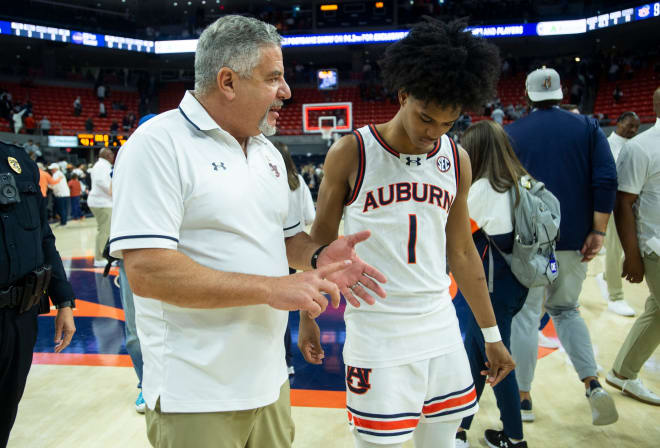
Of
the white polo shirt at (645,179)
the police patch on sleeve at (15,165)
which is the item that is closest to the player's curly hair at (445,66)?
the police patch on sleeve at (15,165)

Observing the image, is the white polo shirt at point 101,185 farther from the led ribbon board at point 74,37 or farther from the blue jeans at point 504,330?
the led ribbon board at point 74,37

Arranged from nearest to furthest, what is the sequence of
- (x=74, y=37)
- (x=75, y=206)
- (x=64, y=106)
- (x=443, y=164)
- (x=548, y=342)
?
(x=443, y=164) → (x=548, y=342) → (x=75, y=206) → (x=74, y=37) → (x=64, y=106)

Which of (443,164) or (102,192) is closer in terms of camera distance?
(443,164)

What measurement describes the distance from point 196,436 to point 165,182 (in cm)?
65

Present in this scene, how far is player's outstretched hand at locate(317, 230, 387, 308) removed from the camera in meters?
1.32

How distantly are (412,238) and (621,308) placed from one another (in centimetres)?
410

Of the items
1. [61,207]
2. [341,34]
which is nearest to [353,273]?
[61,207]

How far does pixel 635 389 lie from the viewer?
3.24 meters

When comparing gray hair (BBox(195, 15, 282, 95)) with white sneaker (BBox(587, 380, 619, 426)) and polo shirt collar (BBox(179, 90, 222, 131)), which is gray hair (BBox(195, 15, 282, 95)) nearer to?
polo shirt collar (BBox(179, 90, 222, 131))

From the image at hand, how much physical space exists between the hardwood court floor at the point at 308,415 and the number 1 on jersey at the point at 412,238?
58.5 inches

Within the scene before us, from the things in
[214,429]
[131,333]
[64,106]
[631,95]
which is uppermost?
[64,106]

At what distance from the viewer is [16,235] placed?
79.5 inches

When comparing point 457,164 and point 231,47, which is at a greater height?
point 231,47

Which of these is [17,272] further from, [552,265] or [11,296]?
[552,265]
